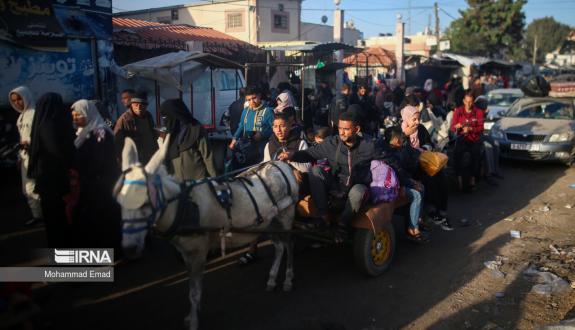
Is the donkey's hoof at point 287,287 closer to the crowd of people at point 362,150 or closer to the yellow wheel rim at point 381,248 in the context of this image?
the crowd of people at point 362,150

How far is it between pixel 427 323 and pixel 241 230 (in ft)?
6.28

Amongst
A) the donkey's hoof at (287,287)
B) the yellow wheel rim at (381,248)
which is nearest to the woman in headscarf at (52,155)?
the donkey's hoof at (287,287)

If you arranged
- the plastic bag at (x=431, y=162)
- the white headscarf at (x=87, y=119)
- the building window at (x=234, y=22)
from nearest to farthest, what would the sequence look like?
the white headscarf at (x=87, y=119)
the plastic bag at (x=431, y=162)
the building window at (x=234, y=22)

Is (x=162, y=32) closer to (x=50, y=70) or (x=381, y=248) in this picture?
(x=50, y=70)

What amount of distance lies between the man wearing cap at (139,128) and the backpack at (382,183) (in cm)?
299

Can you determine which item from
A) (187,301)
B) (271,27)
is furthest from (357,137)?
(271,27)

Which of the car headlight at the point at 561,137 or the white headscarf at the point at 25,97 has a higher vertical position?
the white headscarf at the point at 25,97

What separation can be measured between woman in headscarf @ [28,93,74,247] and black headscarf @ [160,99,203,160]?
102 cm

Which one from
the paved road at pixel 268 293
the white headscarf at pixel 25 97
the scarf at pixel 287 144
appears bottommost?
the paved road at pixel 268 293

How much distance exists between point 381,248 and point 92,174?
3.34 m

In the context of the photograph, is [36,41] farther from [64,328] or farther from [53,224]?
[64,328]

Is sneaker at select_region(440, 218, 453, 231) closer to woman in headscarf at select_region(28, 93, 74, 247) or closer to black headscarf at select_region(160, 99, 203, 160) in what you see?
black headscarf at select_region(160, 99, 203, 160)

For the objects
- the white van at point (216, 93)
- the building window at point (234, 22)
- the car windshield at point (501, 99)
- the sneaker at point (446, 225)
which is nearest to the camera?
the sneaker at point (446, 225)

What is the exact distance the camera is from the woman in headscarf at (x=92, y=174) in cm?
469
